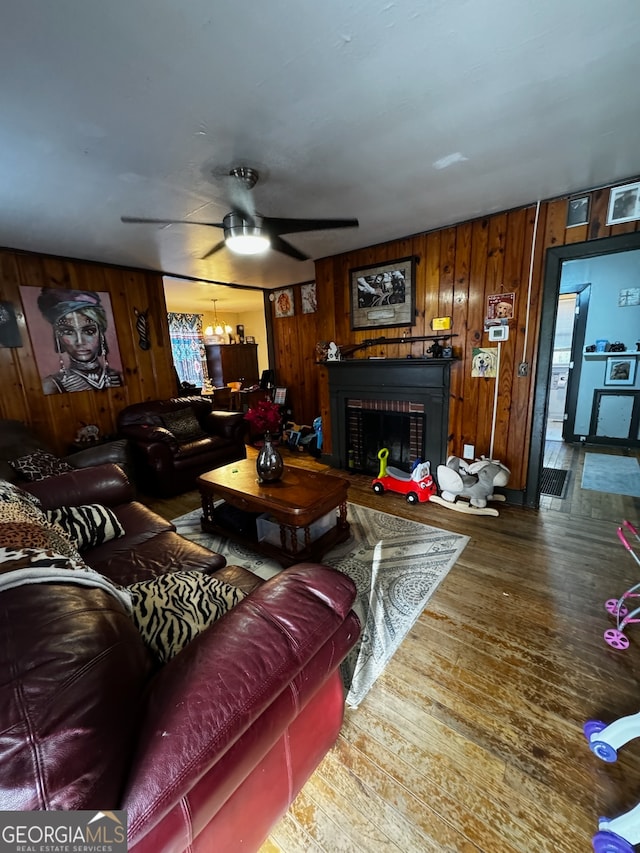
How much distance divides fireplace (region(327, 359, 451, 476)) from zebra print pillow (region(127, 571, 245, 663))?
2.51 metres

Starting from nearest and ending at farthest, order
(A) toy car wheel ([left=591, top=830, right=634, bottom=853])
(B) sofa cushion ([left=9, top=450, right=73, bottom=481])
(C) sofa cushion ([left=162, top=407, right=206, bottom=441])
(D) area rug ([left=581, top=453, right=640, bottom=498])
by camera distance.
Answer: (A) toy car wheel ([left=591, top=830, right=634, bottom=853]), (B) sofa cushion ([left=9, top=450, right=73, bottom=481]), (D) area rug ([left=581, top=453, right=640, bottom=498]), (C) sofa cushion ([left=162, top=407, right=206, bottom=441])

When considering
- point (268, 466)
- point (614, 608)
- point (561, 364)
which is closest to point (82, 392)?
point (268, 466)

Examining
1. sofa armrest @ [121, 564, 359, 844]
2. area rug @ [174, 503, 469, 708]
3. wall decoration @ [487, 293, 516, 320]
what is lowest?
area rug @ [174, 503, 469, 708]

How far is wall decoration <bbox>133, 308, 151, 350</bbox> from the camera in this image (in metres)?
3.97

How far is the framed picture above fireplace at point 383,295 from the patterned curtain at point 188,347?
5057 millimetres

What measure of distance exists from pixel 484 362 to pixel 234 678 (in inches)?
118

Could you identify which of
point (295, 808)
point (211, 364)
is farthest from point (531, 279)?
point (211, 364)

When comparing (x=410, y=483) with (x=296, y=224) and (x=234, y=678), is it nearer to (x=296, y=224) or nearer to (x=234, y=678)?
(x=296, y=224)

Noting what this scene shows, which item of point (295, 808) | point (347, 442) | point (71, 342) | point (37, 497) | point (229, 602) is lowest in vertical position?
point (295, 808)

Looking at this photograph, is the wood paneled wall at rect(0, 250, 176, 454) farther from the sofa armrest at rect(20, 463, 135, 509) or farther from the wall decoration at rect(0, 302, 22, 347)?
the sofa armrest at rect(20, 463, 135, 509)

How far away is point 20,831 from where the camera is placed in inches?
18.3

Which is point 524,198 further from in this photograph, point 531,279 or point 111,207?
point 111,207

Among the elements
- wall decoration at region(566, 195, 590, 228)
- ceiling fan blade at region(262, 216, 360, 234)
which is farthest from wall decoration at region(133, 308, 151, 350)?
wall decoration at region(566, 195, 590, 228)

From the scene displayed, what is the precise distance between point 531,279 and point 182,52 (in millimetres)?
2600
